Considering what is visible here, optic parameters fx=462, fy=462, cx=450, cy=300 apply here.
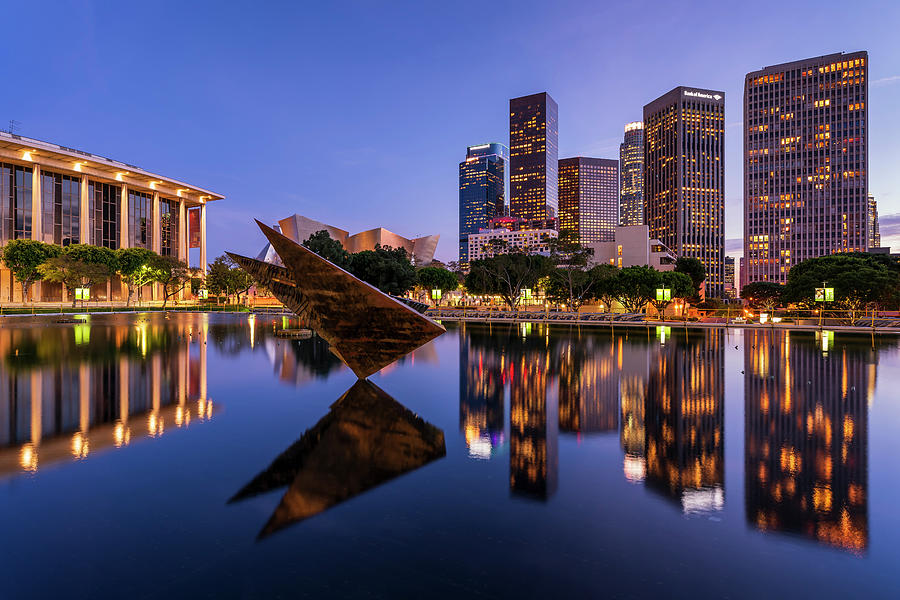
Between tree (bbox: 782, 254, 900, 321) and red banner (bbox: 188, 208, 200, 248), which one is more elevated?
red banner (bbox: 188, 208, 200, 248)

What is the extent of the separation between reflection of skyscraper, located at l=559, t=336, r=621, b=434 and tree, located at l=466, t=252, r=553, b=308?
37795 millimetres

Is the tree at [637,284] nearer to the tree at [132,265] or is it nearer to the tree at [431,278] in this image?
the tree at [431,278]

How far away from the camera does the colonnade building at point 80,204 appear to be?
68.0 m

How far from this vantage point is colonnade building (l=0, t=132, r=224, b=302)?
68000 mm

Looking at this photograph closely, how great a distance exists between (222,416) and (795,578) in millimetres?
10820

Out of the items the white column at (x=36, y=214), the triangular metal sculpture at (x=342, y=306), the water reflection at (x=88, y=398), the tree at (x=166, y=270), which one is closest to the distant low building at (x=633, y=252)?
the tree at (x=166, y=270)

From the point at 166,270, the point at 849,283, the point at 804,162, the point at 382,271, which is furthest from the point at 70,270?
the point at 804,162

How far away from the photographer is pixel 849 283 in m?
50.2

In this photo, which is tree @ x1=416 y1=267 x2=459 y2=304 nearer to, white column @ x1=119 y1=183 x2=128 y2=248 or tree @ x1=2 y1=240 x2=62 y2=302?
tree @ x1=2 y1=240 x2=62 y2=302

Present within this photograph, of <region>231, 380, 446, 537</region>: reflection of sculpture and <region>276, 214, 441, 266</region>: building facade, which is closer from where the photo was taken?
<region>231, 380, 446, 537</region>: reflection of sculpture

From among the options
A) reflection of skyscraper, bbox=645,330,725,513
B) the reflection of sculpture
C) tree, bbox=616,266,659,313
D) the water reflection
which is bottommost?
reflection of skyscraper, bbox=645,330,725,513

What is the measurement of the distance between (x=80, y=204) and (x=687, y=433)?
9479 centimetres

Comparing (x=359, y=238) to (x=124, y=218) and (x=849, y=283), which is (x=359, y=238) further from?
(x=849, y=283)

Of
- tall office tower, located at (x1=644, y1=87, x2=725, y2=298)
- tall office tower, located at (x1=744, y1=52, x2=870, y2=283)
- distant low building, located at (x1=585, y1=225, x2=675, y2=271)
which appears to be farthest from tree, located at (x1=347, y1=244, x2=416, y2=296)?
tall office tower, located at (x1=644, y1=87, x2=725, y2=298)
